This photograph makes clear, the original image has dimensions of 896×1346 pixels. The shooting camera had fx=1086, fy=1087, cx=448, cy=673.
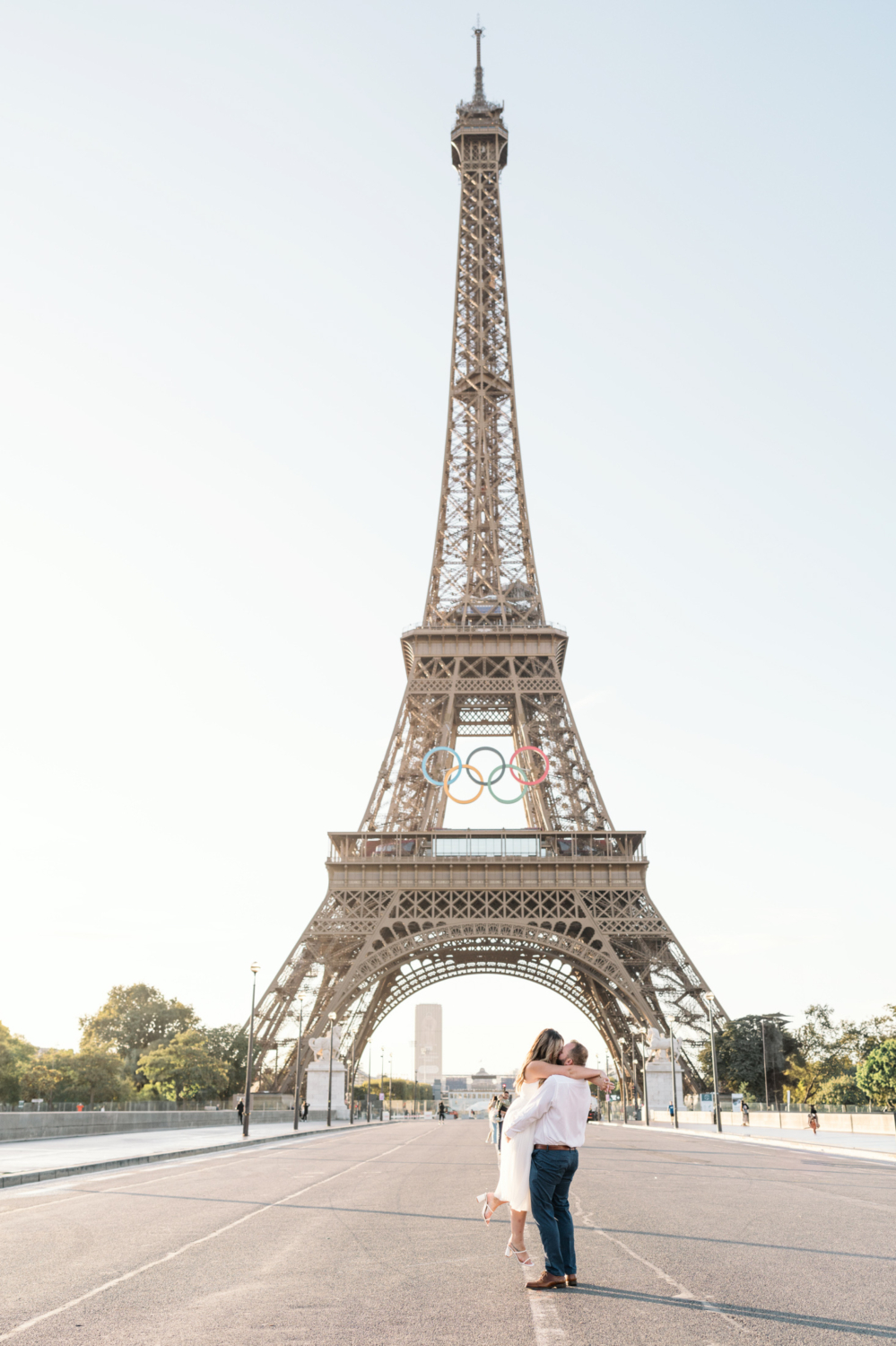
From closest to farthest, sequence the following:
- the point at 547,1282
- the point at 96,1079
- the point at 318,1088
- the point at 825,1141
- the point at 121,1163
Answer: the point at 547,1282 < the point at 121,1163 < the point at 825,1141 < the point at 318,1088 < the point at 96,1079

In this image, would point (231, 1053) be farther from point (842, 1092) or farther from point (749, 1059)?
point (842, 1092)

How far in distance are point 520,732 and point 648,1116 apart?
2102 cm

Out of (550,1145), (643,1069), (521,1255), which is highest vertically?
(550,1145)

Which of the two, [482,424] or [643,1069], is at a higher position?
[482,424]

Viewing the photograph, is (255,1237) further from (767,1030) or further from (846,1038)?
(846,1038)

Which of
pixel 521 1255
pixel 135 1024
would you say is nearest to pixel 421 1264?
pixel 521 1255

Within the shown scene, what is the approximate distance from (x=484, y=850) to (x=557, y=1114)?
166 feet

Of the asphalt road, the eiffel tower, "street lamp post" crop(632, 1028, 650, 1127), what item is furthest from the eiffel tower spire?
the asphalt road

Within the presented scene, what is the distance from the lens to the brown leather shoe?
7871 millimetres

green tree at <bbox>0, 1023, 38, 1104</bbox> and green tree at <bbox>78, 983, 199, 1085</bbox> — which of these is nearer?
green tree at <bbox>0, 1023, 38, 1104</bbox>

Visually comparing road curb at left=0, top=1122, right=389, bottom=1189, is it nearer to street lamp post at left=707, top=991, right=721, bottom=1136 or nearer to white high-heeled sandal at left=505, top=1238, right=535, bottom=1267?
white high-heeled sandal at left=505, top=1238, right=535, bottom=1267

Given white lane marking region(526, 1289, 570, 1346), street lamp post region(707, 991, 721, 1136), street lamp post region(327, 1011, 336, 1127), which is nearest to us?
white lane marking region(526, 1289, 570, 1346)

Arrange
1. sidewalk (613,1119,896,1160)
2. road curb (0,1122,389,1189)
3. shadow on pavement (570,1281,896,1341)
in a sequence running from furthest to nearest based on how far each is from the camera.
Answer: sidewalk (613,1119,896,1160) < road curb (0,1122,389,1189) < shadow on pavement (570,1281,896,1341)

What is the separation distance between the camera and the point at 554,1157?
25.7ft
